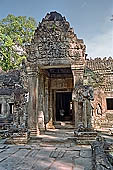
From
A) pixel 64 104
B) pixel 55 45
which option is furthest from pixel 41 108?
pixel 64 104

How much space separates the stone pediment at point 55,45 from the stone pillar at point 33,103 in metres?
0.76

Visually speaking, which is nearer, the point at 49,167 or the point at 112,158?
the point at 112,158

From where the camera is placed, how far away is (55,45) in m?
7.70

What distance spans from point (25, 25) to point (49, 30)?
1478 cm

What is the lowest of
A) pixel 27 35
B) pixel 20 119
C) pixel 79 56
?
pixel 20 119

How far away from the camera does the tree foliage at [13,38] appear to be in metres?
19.5

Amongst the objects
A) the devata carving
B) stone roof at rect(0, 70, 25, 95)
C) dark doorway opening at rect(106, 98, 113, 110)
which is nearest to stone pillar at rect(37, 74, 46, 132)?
the devata carving

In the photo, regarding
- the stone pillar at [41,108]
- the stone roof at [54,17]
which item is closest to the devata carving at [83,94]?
the stone pillar at [41,108]

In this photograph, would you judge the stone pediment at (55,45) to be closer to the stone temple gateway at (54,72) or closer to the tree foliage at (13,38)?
the stone temple gateway at (54,72)

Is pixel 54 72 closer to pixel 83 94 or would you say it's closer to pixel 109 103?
pixel 83 94

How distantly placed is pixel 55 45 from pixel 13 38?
14.7 metres

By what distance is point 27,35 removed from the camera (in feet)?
70.2

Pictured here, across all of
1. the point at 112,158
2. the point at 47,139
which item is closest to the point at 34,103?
the point at 47,139

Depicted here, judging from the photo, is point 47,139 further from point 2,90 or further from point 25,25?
point 25,25
